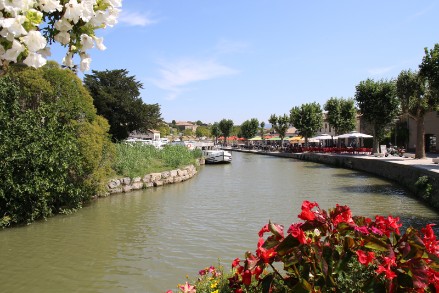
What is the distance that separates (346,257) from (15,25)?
2520 millimetres

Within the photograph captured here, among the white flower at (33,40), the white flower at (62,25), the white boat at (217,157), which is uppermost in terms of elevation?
the white flower at (62,25)

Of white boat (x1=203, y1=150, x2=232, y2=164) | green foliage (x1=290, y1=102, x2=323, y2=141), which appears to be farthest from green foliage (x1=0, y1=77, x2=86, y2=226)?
green foliage (x1=290, y1=102, x2=323, y2=141)

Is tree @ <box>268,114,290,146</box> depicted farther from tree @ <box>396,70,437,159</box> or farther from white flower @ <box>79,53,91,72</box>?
white flower @ <box>79,53,91,72</box>

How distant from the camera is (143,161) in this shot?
23.1 meters

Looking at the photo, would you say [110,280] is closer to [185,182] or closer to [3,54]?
[3,54]

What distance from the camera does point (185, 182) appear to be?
2400 centimetres

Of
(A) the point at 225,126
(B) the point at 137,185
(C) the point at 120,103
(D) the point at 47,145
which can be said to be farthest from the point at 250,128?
(D) the point at 47,145

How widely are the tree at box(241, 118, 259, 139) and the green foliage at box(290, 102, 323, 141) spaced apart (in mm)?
32673

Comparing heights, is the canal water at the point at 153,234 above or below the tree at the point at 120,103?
below

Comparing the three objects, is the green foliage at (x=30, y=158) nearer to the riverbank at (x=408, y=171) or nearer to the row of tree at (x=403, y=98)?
the riverbank at (x=408, y=171)

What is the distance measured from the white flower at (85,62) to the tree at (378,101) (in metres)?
33.0

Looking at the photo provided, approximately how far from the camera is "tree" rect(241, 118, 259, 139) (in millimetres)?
90000

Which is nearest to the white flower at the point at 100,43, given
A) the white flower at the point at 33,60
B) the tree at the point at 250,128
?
the white flower at the point at 33,60

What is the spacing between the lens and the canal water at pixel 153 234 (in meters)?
7.63
